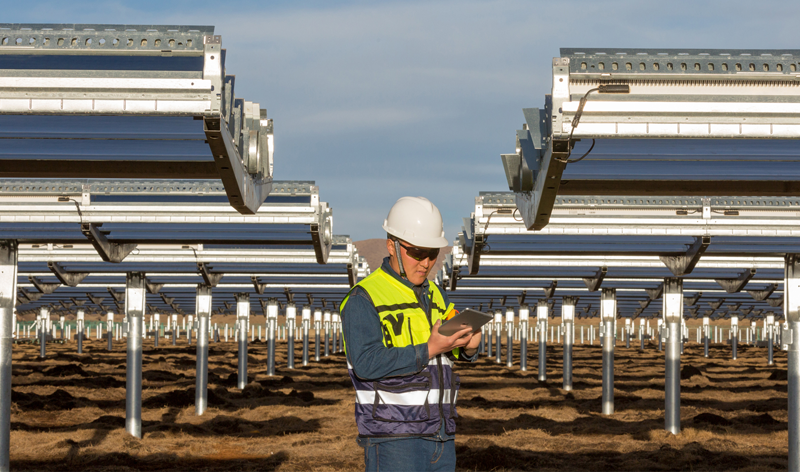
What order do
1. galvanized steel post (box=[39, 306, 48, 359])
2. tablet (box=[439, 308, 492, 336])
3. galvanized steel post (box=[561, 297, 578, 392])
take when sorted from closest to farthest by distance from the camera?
tablet (box=[439, 308, 492, 336]) < galvanized steel post (box=[561, 297, 578, 392]) < galvanized steel post (box=[39, 306, 48, 359])

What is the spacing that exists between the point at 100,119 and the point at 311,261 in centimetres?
1062

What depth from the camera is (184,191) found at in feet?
39.0

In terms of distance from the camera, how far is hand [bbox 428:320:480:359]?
4746 millimetres

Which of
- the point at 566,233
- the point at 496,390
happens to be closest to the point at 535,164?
the point at 566,233

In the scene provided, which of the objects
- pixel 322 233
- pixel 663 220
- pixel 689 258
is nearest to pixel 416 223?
pixel 322 233

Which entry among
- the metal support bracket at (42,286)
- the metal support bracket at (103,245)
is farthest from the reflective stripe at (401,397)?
the metal support bracket at (42,286)

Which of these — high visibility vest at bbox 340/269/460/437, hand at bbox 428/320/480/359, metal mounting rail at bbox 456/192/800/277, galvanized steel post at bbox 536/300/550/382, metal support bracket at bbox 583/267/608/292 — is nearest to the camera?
hand at bbox 428/320/480/359

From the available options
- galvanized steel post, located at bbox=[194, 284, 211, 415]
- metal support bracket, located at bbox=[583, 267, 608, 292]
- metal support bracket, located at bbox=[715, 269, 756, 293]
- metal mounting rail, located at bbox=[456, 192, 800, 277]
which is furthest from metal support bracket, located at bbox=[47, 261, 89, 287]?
metal support bracket, located at bbox=[715, 269, 756, 293]

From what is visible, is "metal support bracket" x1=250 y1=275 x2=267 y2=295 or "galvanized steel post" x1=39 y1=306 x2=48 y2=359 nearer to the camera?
"metal support bracket" x1=250 y1=275 x2=267 y2=295

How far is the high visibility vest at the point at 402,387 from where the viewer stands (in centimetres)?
500

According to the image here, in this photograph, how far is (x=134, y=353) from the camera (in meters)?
15.6

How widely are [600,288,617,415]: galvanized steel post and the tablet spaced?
1692cm

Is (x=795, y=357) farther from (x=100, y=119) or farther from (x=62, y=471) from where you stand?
(x=62, y=471)

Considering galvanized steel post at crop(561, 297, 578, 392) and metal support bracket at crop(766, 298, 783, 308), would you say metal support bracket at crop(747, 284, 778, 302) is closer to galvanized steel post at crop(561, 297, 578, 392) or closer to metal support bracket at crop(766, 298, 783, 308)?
galvanized steel post at crop(561, 297, 578, 392)
